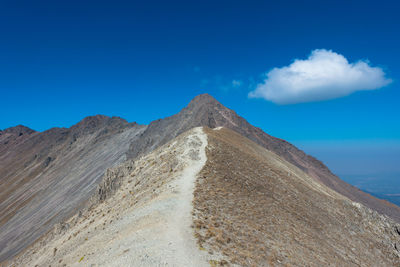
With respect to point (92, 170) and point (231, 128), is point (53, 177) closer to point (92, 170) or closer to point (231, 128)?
point (92, 170)

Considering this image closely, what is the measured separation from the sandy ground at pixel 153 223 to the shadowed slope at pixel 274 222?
3.56 feet

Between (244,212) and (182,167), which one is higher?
(182,167)

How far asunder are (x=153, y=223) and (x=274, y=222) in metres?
9.86

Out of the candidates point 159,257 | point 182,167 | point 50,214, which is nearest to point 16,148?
point 50,214

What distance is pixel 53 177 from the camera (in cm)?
10081

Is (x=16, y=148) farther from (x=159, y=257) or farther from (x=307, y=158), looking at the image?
(x=159, y=257)

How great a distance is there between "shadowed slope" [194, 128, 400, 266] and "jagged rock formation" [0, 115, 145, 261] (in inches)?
2076

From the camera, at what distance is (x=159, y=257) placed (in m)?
11.4

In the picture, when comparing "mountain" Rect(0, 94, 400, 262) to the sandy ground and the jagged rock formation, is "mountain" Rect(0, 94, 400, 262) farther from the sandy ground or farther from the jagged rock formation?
the sandy ground

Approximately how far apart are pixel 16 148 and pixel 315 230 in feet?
700

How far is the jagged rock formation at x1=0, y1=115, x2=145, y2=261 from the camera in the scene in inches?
2639

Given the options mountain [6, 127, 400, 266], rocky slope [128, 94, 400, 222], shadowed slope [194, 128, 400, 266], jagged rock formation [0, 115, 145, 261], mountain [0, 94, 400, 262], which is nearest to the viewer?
mountain [6, 127, 400, 266]

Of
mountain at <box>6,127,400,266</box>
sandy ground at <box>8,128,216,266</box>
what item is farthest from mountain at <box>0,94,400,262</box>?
sandy ground at <box>8,128,216,266</box>

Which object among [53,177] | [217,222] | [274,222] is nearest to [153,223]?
[217,222]
